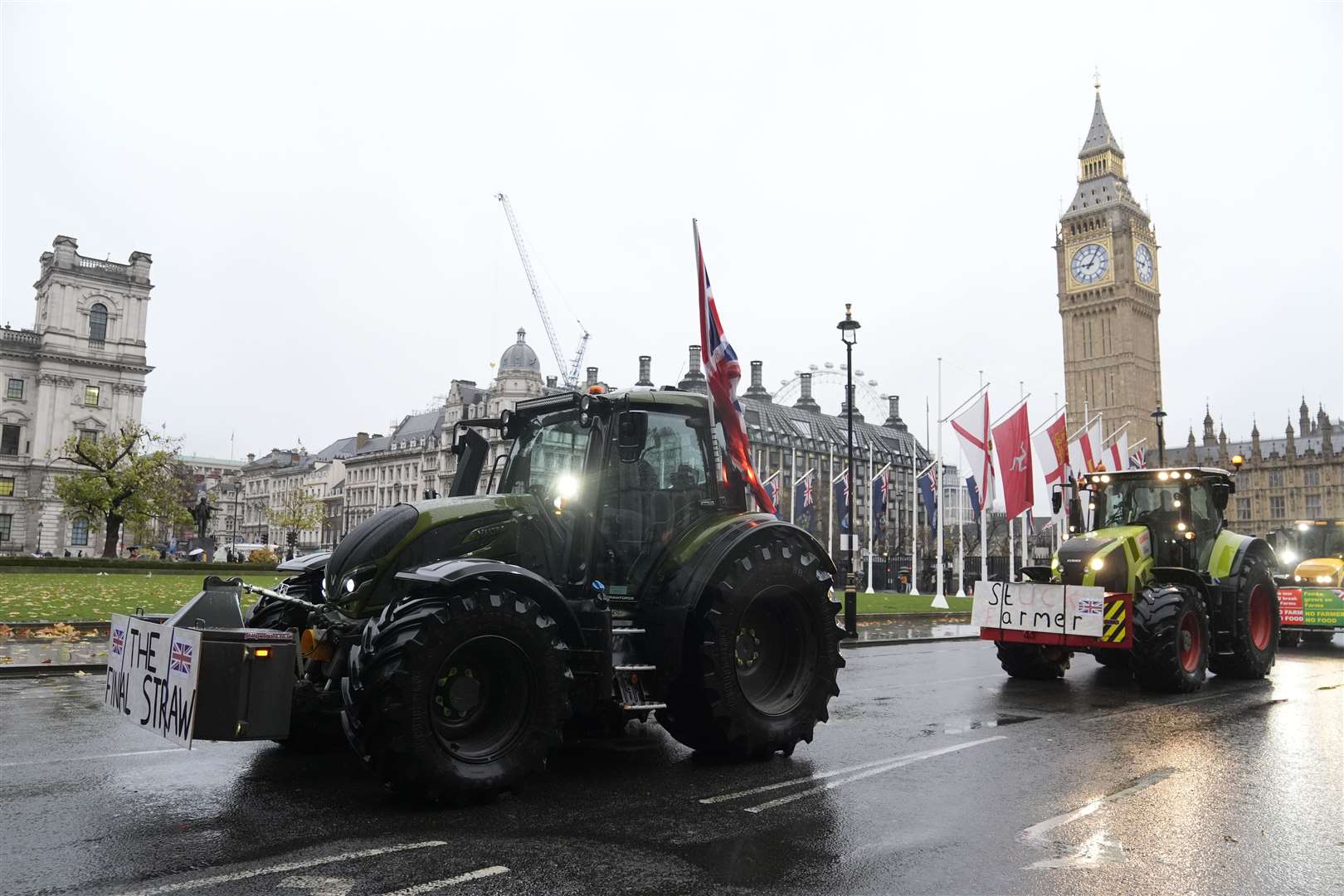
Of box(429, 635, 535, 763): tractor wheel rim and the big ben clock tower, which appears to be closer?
box(429, 635, 535, 763): tractor wheel rim

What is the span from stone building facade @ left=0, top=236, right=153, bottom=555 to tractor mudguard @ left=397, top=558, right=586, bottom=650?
7892 centimetres

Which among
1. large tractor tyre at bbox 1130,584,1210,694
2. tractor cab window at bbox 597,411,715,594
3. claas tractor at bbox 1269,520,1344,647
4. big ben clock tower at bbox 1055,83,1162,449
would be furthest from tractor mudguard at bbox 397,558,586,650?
big ben clock tower at bbox 1055,83,1162,449

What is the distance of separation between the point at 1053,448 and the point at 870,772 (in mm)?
25837

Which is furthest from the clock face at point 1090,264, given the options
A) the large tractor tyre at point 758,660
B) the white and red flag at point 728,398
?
the large tractor tyre at point 758,660

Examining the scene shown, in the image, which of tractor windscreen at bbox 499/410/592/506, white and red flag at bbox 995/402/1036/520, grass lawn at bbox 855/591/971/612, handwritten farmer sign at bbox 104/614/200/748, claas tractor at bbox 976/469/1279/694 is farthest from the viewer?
grass lawn at bbox 855/591/971/612

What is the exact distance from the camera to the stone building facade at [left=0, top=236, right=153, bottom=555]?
7219 centimetres

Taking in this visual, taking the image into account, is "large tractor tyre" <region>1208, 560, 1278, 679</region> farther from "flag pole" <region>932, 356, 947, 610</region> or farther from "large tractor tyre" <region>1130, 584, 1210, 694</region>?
"flag pole" <region>932, 356, 947, 610</region>

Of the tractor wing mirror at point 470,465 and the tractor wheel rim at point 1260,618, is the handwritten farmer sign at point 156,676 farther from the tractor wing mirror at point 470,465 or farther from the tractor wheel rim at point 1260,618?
the tractor wheel rim at point 1260,618

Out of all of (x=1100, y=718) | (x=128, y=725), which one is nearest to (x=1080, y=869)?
(x=1100, y=718)

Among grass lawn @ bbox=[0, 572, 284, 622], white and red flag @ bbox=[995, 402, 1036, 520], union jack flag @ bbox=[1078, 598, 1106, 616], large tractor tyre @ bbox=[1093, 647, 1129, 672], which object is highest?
white and red flag @ bbox=[995, 402, 1036, 520]

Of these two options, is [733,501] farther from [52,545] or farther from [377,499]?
[377,499]

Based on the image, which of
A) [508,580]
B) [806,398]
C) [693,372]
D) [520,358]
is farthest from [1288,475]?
[508,580]

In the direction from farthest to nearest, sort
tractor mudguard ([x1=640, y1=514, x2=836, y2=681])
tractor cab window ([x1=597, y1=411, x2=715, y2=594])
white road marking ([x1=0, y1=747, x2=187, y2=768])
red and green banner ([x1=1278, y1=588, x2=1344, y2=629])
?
1. red and green banner ([x1=1278, y1=588, x2=1344, y2=629])
2. tractor cab window ([x1=597, y1=411, x2=715, y2=594])
3. tractor mudguard ([x1=640, y1=514, x2=836, y2=681])
4. white road marking ([x1=0, y1=747, x2=187, y2=768])

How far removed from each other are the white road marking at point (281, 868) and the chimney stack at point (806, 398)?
130m
